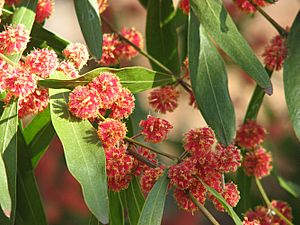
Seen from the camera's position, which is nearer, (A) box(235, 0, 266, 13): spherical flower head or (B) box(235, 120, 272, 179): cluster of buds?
(A) box(235, 0, 266, 13): spherical flower head

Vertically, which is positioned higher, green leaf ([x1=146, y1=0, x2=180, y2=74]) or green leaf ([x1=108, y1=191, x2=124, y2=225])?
green leaf ([x1=146, y1=0, x2=180, y2=74])

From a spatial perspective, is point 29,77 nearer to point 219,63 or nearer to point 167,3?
point 219,63

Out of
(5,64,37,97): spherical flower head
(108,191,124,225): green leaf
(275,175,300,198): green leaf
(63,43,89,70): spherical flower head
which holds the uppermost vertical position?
(63,43,89,70): spherical flower head

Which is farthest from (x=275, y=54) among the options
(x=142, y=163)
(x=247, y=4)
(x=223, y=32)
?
(x=142, y=163)

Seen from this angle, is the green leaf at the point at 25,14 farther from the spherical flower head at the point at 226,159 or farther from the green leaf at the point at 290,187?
the green leaf at the point at 290,187

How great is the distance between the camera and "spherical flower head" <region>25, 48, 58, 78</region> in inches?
46.5

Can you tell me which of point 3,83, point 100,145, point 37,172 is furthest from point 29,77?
point 37,172

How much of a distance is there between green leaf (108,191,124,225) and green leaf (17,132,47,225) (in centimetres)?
18

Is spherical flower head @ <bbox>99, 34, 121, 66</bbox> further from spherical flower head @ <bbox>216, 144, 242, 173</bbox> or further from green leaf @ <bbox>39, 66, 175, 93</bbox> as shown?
spherical flower head @ <bbox>216, 144, 242, 173</bbox>

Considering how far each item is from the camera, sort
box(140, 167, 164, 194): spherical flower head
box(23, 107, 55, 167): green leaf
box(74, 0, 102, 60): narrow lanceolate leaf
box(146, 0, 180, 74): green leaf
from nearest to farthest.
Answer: box(140, 167, 164, 194): spherical flower head
box(74, 0, 102, 60): narrow lanceolate leaf
box(23, 107, 55, 167): green leaf
box(146, 0, 180, 74): green leaf

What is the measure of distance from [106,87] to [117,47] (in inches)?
16.1

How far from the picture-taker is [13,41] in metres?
1.21

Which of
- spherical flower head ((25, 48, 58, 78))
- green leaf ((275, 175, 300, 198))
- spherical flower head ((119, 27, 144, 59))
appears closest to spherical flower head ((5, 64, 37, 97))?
spherical flower head ((25, 48, 58, 78))

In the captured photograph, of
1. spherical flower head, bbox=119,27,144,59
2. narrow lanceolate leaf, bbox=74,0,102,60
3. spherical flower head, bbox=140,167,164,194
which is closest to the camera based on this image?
spherical flower head, bbox=140,167,164,194
